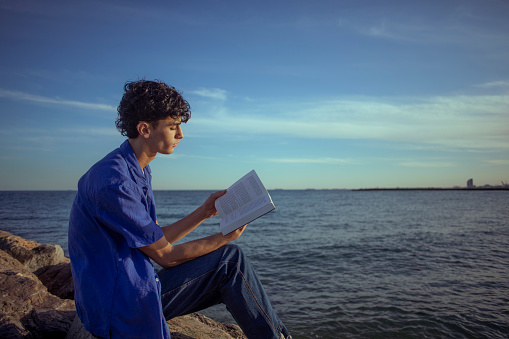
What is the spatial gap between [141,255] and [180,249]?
0.26 metres

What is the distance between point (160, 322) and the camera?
1851 millimetres

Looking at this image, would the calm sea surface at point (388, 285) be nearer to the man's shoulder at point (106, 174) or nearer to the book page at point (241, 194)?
the book page at point (241, 194)

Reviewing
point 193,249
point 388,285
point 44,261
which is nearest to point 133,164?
point 193,249

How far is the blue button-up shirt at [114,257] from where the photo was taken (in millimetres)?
1793

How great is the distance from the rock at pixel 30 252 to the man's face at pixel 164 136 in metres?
4.08

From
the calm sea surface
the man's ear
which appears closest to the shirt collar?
the man's ear

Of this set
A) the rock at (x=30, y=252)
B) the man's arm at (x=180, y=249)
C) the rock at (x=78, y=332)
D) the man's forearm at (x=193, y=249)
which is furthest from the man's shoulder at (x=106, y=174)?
the rock at (x=30, y=252)

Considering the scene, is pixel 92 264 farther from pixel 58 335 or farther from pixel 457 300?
pixel 457 300

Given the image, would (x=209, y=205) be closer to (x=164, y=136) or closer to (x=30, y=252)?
(x=164, y=136)

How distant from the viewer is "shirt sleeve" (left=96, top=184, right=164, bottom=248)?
1.79 meters

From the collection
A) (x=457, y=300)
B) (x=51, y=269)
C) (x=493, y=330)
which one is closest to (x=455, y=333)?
(x=493, y=330)

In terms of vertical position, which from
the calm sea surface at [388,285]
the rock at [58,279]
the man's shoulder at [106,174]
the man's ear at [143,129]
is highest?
the man's ear at [143,129]

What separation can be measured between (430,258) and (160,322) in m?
10.1

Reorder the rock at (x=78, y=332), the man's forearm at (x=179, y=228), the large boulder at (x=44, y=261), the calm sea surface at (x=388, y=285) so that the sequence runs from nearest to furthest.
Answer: the rock at (x=78, y=332), the man's forearm at (x=179, y=228), the large boulder at (x=44, y=261), the calm sea surface at (x=388, y=285)
